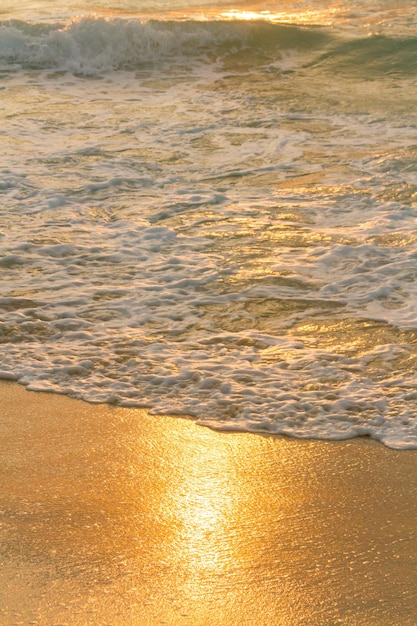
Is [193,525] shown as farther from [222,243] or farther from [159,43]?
[159,43]

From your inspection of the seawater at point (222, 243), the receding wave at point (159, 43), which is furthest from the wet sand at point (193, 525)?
the receding wave at point (159, 43)

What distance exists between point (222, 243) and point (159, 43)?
1029cm

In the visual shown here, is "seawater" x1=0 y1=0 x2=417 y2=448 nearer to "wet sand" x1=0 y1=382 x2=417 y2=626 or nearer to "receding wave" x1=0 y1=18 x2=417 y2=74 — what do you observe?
"wet sand" x1=0 y1=382 x2=417 y2=626

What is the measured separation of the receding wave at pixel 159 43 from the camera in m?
14.3

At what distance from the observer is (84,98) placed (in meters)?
12.0

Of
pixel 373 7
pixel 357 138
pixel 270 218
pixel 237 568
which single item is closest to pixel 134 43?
pixel 373 7

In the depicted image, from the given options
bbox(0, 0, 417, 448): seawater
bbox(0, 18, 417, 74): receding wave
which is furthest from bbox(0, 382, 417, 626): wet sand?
bbox(0, 18, 417, 74): receding wave

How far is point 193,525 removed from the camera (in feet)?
10.3

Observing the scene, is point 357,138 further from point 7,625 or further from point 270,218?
point 7,625

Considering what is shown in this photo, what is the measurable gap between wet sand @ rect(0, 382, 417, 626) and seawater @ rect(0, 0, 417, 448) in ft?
0.85

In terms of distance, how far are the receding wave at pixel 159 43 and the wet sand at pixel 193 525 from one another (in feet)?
37.0

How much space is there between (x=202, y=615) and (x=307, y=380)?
1814 mm

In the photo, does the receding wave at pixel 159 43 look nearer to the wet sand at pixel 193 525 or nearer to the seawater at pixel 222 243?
the seawater at pixel 222 243

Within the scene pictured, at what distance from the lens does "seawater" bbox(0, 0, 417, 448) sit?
430cm
